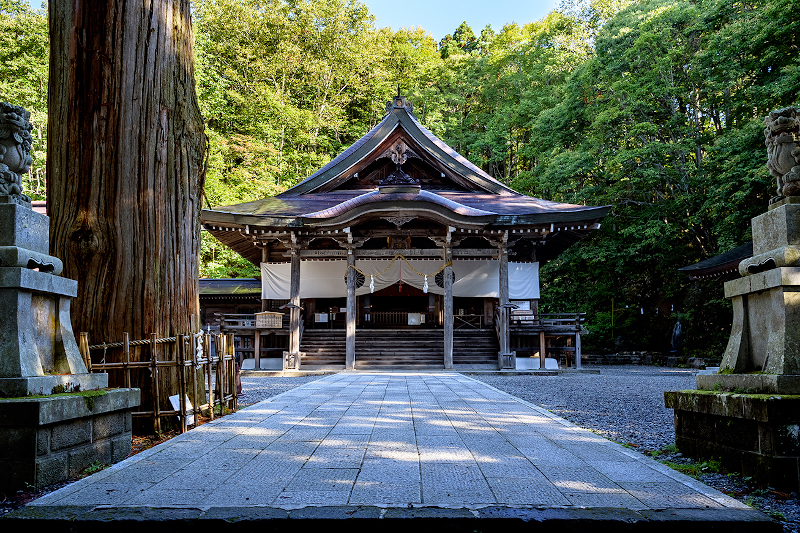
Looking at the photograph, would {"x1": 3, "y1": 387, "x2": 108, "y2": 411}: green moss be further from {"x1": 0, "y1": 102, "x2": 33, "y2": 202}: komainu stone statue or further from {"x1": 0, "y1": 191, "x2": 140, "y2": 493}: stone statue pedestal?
{"x1": 0, "y1": 102, "x2": 33, "y2": 202}: komainu stone statue

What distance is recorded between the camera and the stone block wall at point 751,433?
2652 mm

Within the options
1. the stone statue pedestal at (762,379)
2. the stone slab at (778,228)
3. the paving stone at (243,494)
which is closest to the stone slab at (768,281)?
the stone statue pedestal at (762,379)

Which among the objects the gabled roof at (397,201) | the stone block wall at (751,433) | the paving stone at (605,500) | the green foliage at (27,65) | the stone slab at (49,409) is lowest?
the paving stone at (605,500)

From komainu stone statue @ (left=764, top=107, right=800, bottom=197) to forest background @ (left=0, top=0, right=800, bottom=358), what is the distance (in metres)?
12.5

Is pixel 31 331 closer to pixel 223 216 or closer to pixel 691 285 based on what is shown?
pixel 223 216

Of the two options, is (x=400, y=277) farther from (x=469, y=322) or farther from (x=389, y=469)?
(x=389, y=469)

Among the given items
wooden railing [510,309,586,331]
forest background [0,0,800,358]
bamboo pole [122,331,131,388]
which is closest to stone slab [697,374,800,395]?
bamboo pole [122,331,131,388]

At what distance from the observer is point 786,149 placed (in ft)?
10.0

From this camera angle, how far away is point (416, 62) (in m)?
32.4

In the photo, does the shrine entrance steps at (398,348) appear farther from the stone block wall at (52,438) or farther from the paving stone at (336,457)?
the stone block wall at (52,438)

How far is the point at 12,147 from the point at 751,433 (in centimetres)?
435

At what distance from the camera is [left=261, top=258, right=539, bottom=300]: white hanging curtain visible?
50.8 feet

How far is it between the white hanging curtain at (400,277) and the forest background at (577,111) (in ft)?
19.4

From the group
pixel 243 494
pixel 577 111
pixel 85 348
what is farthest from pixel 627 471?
pixel 577 111
